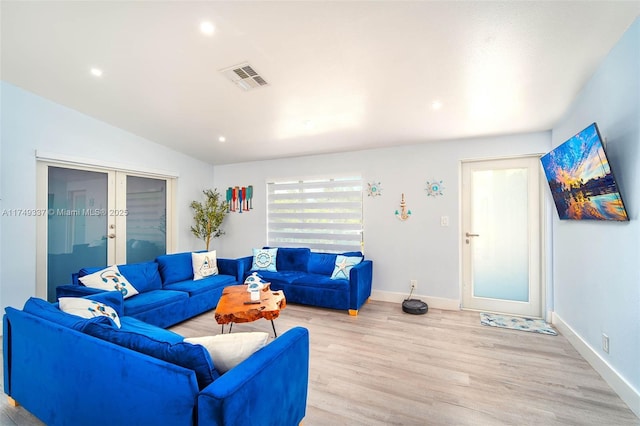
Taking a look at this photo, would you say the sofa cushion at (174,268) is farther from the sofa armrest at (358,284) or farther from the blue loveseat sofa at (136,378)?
the sofa armrest at (358,284)

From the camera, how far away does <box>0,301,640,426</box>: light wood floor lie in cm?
186

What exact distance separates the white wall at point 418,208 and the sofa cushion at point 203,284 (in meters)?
2.21

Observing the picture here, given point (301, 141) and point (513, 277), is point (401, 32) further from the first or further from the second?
point (513, 277)

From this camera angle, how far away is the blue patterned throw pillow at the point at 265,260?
4590mm

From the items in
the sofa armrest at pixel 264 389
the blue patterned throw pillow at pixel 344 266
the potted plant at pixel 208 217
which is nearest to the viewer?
the sofa armrest at pixel 264 389

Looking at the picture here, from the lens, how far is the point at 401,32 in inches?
80.6

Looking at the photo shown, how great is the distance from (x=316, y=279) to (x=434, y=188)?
2165 millimetres

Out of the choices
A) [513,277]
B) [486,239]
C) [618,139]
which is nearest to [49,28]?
[618,139]

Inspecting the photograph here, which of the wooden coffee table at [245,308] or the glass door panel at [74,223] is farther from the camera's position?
the glass door panel at [74,223]

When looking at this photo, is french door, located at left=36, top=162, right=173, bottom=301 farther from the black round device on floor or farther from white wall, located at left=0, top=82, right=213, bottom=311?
the black round device on floor

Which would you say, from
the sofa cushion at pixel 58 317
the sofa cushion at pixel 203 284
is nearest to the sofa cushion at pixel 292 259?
the sofa cushion at pixel 203 284

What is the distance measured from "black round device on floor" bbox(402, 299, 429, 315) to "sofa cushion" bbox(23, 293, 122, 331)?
3.28m

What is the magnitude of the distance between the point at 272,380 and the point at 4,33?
3519mm

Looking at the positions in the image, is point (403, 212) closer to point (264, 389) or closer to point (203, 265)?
point (203, 265)
